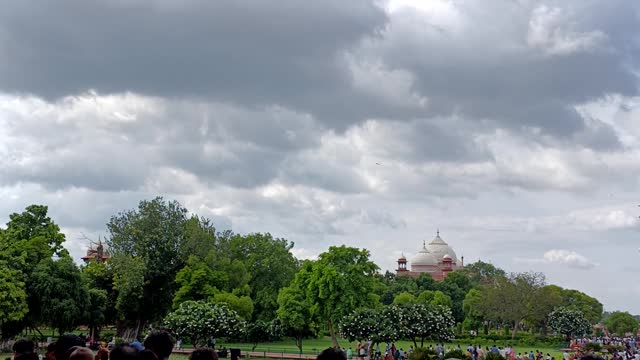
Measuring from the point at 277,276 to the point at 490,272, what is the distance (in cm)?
6375

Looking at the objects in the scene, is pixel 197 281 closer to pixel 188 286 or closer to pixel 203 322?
pixel 188 286

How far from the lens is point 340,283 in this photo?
1988 inches

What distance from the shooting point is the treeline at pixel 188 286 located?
47344mm

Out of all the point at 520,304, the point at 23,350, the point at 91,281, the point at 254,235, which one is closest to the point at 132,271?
the point at 91,281

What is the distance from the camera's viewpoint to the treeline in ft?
155

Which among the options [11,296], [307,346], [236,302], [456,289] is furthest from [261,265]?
[456,289]

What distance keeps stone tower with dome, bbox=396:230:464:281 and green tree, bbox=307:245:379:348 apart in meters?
68.7

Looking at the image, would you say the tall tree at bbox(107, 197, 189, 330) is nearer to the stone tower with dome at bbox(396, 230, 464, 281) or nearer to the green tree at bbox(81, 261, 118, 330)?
the green tree at bbox(81, 261, 118, 330)

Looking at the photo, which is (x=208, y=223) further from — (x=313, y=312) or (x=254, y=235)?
(x=313, y=312)

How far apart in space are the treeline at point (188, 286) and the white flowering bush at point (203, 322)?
80 mm

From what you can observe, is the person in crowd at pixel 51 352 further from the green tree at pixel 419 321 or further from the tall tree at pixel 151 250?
the tall tree at pixel 151 250

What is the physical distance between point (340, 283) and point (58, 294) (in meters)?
19.9

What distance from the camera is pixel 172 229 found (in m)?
60.8

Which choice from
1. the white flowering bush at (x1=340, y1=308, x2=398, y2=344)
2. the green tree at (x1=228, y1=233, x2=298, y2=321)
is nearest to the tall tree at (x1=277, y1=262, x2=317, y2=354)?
the white flowering bush at (x1=340, y1=308, x2=398, y2=344)
